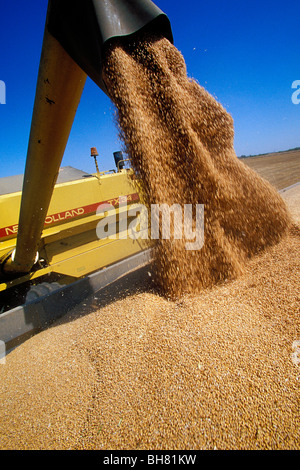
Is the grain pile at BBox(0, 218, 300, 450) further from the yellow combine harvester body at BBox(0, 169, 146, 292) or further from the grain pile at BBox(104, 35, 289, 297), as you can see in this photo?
the yellow combine harvester body at BBox(0, 169, 146, 292)

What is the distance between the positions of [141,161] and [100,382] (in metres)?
1.48

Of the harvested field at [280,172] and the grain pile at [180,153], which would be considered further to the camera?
the harvested field at [280,172]

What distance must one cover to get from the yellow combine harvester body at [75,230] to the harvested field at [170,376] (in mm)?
1181

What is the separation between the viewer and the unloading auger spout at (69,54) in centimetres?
150

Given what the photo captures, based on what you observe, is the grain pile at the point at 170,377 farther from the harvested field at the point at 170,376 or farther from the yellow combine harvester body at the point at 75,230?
the yellow combine harvester body at the point at 75,230

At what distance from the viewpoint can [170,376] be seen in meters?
1.40

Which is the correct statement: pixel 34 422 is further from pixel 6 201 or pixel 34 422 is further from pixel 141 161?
pixel 6 201

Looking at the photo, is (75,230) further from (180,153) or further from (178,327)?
(178,327)

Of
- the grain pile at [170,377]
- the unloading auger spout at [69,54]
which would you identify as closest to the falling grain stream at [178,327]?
the grain pile at [170,377]

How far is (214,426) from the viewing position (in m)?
1.17

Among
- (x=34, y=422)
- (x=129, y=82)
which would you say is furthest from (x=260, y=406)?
→ (x=129, y=82)

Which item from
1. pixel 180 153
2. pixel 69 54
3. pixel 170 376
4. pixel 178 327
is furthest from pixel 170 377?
pixel 69 54

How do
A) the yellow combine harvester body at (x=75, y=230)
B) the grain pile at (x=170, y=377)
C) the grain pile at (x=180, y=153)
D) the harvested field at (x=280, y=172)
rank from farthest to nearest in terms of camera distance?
the harvested field at (x=280, y=172) → the yellow combine harvester body at (x=75, y=230) → the grain pile at (x=180, y=153) → the grain pile at (x=170, y=377)

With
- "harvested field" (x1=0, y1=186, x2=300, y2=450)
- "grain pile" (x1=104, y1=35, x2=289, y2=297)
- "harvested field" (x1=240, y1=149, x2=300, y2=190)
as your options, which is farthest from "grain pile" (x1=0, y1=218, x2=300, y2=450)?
"harvested field" (x1=240, y1=149, x2=300, y2=190)
